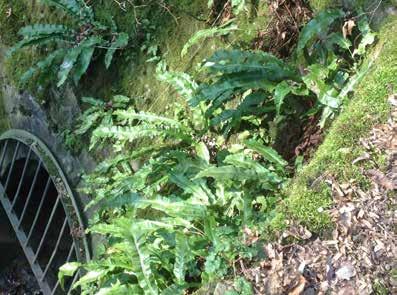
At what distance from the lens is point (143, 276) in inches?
149

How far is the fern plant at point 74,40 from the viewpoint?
221 inches

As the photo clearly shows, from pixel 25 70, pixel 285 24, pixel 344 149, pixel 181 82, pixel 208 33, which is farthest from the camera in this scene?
pixel 25 70

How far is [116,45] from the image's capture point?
18.1ft

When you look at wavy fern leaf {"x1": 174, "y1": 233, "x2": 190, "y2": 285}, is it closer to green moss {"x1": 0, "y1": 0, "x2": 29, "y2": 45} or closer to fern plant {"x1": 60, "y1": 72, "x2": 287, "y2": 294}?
fern plant {"x1": 60, "y1": 72, "x2": 287, "y2": 294}

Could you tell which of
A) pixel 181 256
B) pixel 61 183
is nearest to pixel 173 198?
pixel 181 256

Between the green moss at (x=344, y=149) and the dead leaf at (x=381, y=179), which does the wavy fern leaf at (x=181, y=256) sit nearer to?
the green moss at (x=344, y=149)

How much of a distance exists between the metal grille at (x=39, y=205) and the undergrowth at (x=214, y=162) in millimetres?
715

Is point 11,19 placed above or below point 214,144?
above

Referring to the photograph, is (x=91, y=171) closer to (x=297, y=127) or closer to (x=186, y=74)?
(x=186, y=74)

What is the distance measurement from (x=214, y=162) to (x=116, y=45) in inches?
62.4

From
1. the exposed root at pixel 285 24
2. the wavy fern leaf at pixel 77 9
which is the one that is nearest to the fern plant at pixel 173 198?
the exposed root at pixel 285 24

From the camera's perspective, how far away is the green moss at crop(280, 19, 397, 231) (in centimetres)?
311

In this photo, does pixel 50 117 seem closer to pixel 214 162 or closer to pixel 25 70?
pixel 25 70

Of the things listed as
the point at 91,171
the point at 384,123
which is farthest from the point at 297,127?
the point at 91,171
